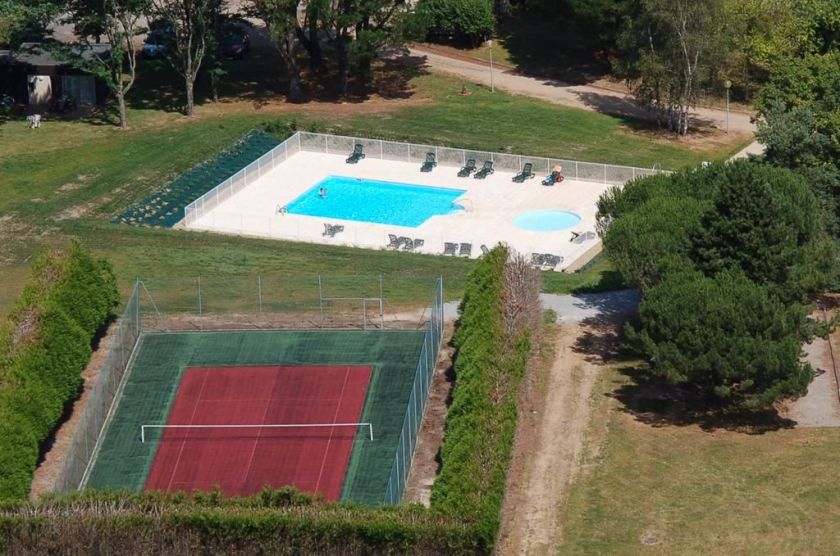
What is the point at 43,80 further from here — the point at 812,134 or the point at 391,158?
the point at 812,134

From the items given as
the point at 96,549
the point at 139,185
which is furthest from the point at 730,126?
the point at 96,549

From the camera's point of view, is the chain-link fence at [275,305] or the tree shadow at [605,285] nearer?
the chain-link fence at [275,305]

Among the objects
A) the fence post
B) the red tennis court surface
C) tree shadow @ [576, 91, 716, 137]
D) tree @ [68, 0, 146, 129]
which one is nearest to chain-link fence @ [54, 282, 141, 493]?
the red tennis court surface

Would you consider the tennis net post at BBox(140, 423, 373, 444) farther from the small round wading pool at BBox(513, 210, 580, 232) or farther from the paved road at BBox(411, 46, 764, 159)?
the paved road at BBox(411, 46, 764, 159)

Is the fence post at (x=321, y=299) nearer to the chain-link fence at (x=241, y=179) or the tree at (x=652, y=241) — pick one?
the tree at (x=652, y=241)

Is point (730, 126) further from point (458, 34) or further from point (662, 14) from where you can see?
point (458, 34)

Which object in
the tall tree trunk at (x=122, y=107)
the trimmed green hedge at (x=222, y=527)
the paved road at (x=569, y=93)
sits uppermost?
the paved road at (x=569, y=93)

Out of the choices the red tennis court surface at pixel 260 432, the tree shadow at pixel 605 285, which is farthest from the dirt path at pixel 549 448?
the red tennis court surface at pixel 260 432
